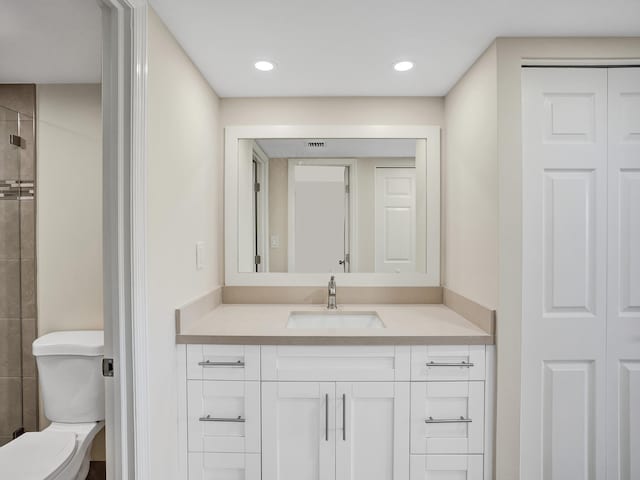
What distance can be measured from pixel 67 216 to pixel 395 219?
1.92m

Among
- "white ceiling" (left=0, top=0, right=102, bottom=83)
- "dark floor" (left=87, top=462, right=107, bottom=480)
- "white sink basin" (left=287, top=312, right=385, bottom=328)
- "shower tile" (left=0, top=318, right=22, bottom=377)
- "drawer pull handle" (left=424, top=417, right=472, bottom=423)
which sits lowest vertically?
"dark floor" (left=87, top=462, right=107, bottom=480)

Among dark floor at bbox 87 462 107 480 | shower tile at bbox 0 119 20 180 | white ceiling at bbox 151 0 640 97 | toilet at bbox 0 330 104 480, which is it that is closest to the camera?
white ceiling at bbox 151 0 640 97

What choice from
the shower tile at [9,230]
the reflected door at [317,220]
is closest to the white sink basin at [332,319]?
the reflected door at [317,220]

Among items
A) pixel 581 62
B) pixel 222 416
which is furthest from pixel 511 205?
pixel 222 416

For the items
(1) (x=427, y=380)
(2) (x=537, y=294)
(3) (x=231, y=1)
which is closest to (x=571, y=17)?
(2) (x=537, y=294)

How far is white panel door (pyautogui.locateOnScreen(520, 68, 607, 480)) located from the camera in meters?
1.65

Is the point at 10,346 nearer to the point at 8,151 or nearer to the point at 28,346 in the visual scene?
the point at 28,346

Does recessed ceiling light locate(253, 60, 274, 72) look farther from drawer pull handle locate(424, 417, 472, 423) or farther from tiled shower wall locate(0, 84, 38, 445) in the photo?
drawer pull handle locate(424, 417, 472, 423)

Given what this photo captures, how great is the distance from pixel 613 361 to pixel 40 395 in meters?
2.89

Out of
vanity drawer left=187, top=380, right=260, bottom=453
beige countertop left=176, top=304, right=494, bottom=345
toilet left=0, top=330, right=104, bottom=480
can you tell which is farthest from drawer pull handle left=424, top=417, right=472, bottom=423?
toilet left=0, top=330, right=104, bottom=480

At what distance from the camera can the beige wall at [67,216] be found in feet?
6.95

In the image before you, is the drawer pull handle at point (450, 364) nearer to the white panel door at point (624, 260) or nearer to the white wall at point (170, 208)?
the white panel door at point (624, 260)

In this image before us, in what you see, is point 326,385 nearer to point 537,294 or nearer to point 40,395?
point 537,294

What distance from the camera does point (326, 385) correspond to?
170cm
